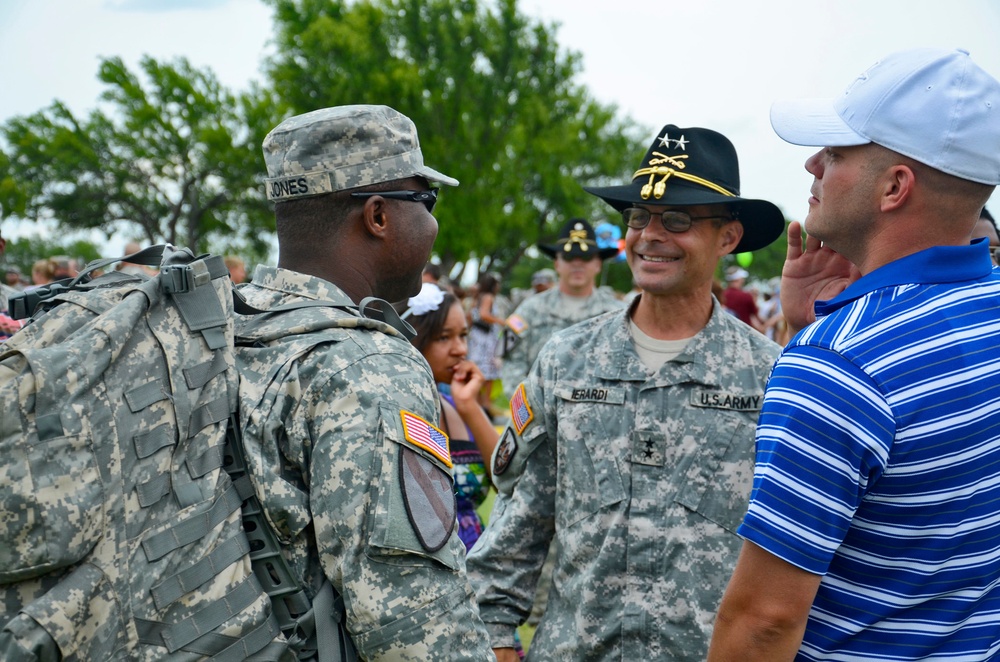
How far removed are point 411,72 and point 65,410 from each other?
120ft

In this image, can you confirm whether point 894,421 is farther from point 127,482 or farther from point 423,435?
point 127,482

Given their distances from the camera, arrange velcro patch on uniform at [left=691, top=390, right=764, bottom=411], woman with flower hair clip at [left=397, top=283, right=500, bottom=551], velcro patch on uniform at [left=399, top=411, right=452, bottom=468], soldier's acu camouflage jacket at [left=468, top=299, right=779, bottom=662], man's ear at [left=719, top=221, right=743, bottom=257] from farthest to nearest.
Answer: woman with flower hair clip at [left=397, top=283, right=500, bottom=551] < man's ear at [left=719, top=221, right=743, bottom=257] < velcro patch on uniform at [left=691, top=390, right=764, bottom=411] < soldier's acu camouflage jacket at [left=468, top=299, right=779, bottom=662] < velcro patch on uniform at [left=399, top=411, right=452, bottom=468]

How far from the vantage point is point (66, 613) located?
1.61 m

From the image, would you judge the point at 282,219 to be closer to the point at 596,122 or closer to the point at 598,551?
the point at 598,551

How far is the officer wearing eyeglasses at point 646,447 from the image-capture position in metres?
2.81

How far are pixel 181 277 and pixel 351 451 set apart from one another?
1.70 feet

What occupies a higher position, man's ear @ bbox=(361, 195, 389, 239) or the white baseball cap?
the white baseball cap

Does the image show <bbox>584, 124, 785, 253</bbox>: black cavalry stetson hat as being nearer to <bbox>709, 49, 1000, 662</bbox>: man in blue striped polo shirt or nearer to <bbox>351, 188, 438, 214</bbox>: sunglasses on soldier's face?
<bbox>351, 188, 438, 214</bbox>: sunglasses on soldier's face

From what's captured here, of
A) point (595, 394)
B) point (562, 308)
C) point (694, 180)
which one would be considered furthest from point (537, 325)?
point (595, 394)

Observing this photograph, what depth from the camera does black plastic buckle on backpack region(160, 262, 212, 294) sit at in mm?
1826

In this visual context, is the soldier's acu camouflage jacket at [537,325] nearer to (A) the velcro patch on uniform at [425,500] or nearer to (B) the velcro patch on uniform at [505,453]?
(B) the velcro patch on uniform at [505,453]

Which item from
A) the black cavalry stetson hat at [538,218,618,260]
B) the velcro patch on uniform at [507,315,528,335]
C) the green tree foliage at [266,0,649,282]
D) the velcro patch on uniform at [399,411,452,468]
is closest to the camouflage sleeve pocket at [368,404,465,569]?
the velcro patch on uniform at [399,411,452,468]

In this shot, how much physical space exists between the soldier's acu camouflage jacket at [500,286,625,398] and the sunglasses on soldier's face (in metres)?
6.50

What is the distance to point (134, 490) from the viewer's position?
1710mm
